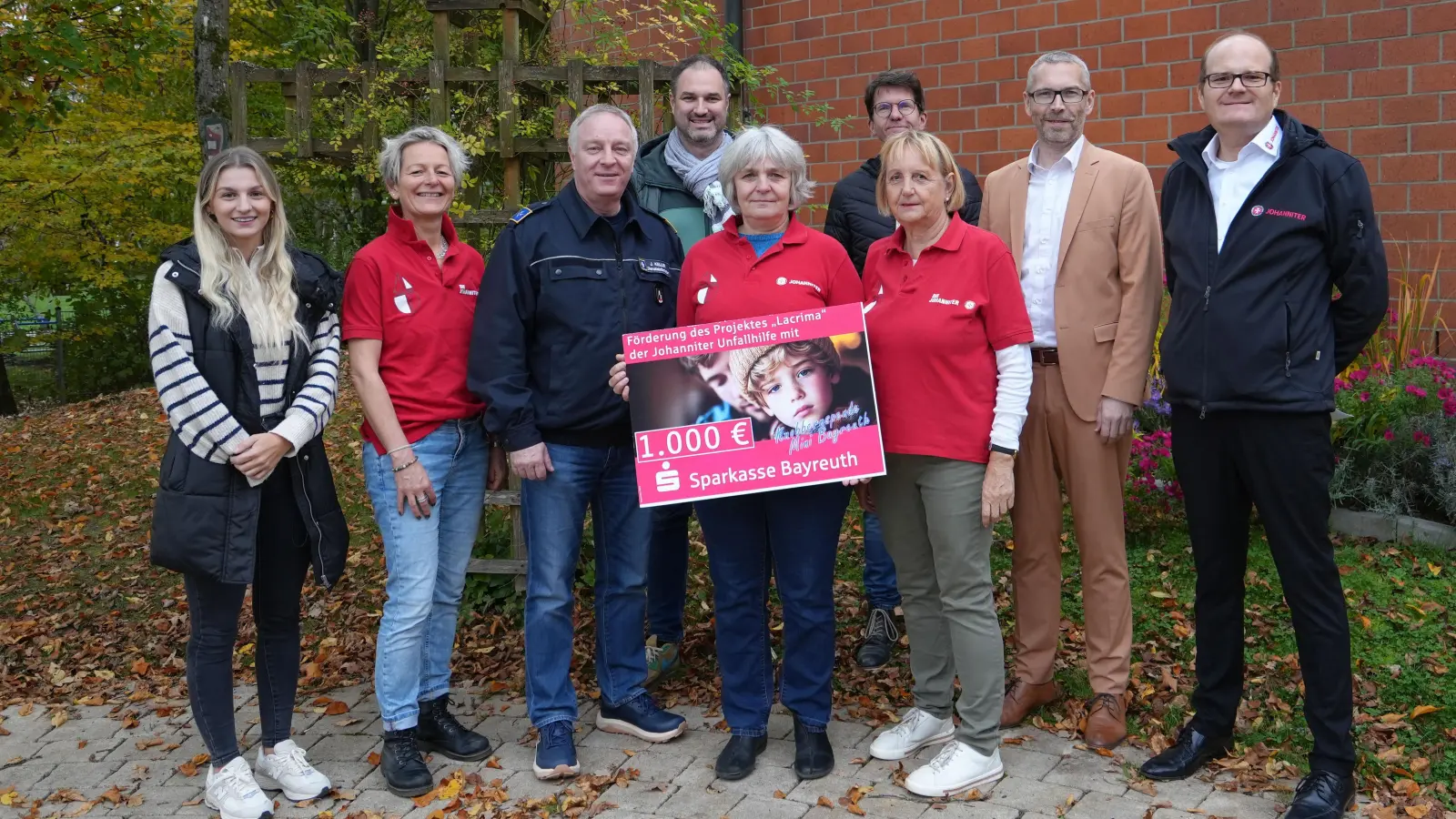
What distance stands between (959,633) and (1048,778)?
596 mm

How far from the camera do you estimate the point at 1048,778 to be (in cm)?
388

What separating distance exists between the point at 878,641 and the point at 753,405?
171 cm

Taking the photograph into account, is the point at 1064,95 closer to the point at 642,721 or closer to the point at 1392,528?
the point at 642,721

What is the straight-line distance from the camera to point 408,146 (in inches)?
154

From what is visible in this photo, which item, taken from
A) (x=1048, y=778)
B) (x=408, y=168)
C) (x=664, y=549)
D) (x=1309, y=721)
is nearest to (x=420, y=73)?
(x=408, y=168)

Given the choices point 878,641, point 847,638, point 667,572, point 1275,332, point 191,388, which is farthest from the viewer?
point 847,638

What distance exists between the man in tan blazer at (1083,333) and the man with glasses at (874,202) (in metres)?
0.41

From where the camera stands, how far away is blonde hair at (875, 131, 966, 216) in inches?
144

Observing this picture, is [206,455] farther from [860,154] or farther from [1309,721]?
[860,154]

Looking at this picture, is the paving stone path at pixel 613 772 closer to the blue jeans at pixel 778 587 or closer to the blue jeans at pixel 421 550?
the blue jeans at pixel 778 587

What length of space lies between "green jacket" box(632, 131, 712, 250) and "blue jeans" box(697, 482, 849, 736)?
3.85 ft

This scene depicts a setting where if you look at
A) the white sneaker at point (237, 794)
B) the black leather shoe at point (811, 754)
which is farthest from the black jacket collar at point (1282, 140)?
the white sneaker at point (237, 794)

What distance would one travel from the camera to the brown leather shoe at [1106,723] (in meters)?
4.07

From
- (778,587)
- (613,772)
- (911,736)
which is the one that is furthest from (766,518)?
(613,772)
